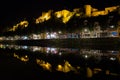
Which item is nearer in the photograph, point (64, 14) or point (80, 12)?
point (80, 12)

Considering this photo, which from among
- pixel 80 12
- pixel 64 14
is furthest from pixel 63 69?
pixel 64 14

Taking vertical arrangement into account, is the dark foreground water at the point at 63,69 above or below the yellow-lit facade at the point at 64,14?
below

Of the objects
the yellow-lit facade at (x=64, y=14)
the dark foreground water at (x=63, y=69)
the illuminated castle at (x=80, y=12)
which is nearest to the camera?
the dark foreground water at (x=63, y=69)

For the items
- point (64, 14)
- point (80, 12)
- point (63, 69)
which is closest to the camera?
point (63, 69)

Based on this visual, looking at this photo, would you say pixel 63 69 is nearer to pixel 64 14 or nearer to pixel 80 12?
pixel 80 12

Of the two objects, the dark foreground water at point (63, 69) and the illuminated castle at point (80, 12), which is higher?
the illuminated castle at point (80, 12)

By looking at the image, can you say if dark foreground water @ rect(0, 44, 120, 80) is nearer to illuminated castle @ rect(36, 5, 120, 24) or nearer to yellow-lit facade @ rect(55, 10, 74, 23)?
illuminated castle @ rect(36, 5, 120, 24)

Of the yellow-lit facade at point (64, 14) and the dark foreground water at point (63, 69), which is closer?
the dark foreground water at point (63, 69)

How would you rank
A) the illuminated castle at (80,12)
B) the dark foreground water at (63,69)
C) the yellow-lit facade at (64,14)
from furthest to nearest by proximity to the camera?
1. the yellow-lit facade at (64,14)
2. the illuminated castle at (80,12)
3. the dark foreground water at (63,69)

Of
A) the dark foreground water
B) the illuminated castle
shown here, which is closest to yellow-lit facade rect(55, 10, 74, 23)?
the illuminated castle

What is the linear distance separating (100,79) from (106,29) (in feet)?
132

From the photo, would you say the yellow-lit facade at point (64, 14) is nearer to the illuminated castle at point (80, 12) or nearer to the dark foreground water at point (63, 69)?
the illuminated castle at point (80, 12)

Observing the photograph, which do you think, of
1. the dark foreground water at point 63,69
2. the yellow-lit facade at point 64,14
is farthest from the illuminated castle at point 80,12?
the dark foreground water at point 63,69

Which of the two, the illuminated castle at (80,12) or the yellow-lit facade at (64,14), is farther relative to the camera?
the yellow-lit facade at (64,14)
